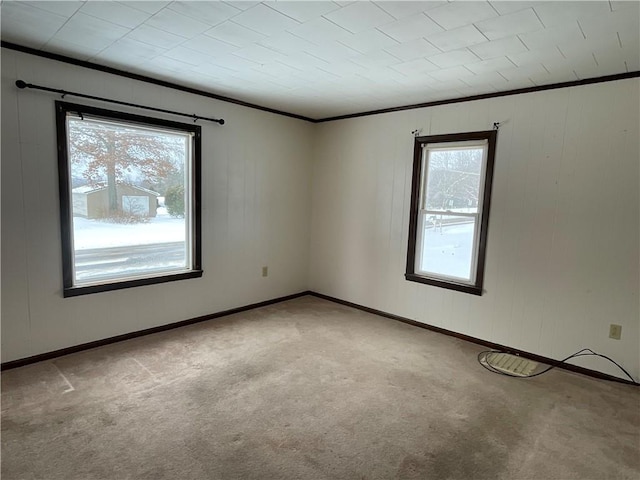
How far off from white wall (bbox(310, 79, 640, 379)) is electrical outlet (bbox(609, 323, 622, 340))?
4cm

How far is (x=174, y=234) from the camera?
12.3 feet

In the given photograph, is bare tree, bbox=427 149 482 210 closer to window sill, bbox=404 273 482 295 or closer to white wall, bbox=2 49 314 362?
window sill, bbox=404 273 482 295

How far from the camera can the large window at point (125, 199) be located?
2998mm

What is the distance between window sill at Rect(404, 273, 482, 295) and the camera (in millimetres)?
3596

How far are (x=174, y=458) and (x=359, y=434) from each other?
3.32 feet

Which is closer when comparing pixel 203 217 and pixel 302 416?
pixel 302 416

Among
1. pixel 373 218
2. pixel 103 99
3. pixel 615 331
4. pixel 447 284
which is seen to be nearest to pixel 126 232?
pixel 103 99

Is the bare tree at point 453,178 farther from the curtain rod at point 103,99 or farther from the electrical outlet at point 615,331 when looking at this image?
the curtain rod at point 103,99

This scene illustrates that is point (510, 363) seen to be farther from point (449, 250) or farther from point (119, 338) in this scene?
point (119, 338)

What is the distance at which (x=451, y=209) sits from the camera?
377cm

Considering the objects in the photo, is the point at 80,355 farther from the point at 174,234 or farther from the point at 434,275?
the point at 434,275

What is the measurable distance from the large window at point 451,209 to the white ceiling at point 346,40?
22.4 inches

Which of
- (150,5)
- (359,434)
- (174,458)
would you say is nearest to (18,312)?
(174,458)

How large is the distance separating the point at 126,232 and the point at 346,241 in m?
2.44
